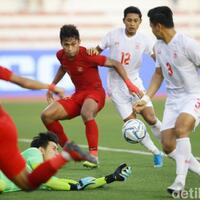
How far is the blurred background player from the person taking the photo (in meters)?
9.22

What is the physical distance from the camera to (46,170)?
7793mm

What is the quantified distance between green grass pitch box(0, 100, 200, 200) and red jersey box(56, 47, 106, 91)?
111 centimetres

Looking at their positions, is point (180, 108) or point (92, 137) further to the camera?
point (92, 137)

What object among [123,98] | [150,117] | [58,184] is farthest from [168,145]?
[123,98]

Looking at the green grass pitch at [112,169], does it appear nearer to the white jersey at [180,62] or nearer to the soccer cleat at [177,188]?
the soccer cleat at [177,188]

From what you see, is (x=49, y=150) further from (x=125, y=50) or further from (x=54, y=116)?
(x=125, y=50)

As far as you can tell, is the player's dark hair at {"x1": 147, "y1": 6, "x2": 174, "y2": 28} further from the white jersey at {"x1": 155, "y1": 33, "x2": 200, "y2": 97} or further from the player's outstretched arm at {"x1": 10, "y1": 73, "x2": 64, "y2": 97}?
the player's outstretched arm at {"x1": 10, "y1": 73, "x2": 64, "y2": 97}

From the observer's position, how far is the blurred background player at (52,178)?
363 inches

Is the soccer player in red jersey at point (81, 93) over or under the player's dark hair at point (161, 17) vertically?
under

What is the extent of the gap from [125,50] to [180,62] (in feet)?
10.8

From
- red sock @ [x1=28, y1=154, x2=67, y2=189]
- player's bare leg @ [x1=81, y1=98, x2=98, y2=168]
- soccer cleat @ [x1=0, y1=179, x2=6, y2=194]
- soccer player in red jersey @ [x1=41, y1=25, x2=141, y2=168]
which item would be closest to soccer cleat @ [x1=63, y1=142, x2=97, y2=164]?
red sock @ [x1=28, y1=154, x2=67, y2=189]

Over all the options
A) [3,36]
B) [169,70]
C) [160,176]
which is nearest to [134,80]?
[160,176]

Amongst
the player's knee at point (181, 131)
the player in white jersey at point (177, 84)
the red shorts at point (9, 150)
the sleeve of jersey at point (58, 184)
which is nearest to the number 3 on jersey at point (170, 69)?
the player in white jersey at point (177, 84)

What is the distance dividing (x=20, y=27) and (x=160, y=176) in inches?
572
